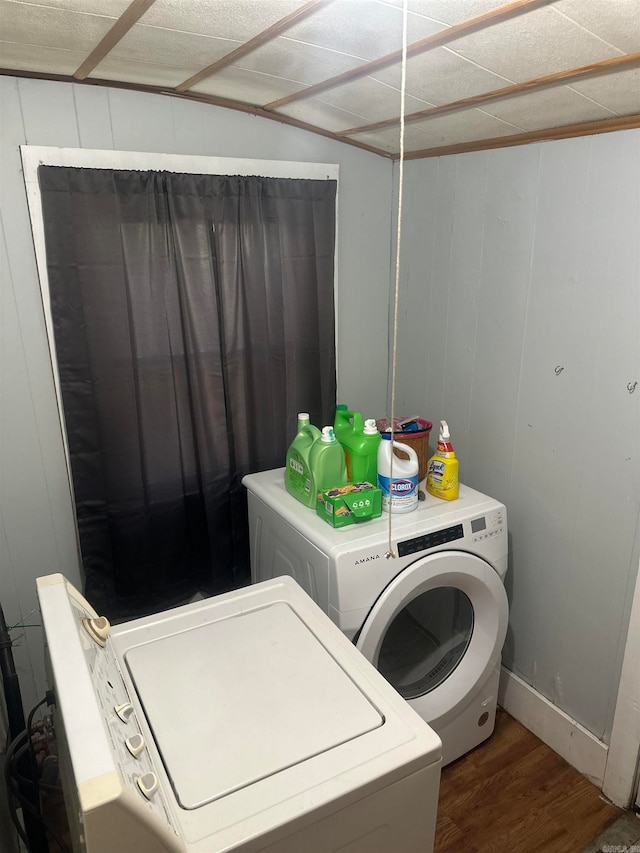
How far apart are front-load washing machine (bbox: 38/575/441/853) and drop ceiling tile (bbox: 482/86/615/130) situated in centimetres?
140

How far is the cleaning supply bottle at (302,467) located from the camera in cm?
183

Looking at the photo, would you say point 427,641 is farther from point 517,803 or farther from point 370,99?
point 370,99

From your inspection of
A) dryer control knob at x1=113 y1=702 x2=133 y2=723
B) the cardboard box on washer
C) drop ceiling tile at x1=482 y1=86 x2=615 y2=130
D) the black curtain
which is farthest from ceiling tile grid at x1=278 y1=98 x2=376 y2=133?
dryer control knob at x1=113 y1=702 x2=133 y2=723

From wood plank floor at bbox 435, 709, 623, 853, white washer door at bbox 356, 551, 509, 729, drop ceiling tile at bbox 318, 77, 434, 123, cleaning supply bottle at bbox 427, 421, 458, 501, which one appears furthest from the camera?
cleaning supply bottle at bbox 427, 421, 458, 501

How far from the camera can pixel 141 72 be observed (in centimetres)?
159

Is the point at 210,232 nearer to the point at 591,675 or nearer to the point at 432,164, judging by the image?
the point at 432,164

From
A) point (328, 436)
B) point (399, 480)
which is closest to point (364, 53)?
point (328, 436)

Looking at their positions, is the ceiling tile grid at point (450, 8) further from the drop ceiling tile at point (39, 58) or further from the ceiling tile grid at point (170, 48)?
the drop ceiling tile at point (39, 58)

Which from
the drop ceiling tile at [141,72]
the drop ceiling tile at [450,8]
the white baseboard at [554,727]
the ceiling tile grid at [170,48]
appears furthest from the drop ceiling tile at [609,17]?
the white baseboard at [554,727]

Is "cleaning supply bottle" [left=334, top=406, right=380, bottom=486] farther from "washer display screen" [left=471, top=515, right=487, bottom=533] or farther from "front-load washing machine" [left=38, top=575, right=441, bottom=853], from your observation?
"front-load washing machine" [left=38, top=575, right=441, bottom=853]

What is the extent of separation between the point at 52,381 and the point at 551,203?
1625mm

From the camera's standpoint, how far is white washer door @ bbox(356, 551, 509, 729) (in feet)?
5.46

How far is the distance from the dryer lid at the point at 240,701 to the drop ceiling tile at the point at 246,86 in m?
1.40

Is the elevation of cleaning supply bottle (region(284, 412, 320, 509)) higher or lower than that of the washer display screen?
higher
